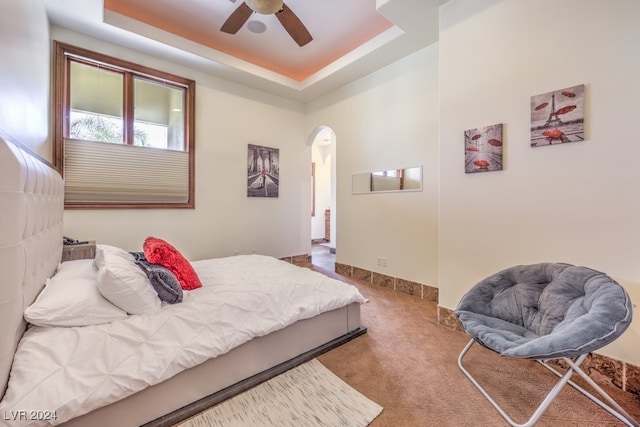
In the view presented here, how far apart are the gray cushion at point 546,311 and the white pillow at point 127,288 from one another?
70.6 inches

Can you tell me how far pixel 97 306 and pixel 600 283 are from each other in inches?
100

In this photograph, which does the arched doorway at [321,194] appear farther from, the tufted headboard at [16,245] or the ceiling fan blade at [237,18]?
the tufted headboard at [16,245]

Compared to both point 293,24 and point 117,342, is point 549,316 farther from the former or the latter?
point 293,24

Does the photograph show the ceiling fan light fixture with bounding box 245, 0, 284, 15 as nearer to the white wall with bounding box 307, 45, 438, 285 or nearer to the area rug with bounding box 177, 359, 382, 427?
the white wall with bounding box 307, 45, 438, 285

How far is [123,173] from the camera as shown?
3.16 m

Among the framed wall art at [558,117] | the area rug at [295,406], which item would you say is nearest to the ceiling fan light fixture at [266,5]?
the framed wall art at [558,117]

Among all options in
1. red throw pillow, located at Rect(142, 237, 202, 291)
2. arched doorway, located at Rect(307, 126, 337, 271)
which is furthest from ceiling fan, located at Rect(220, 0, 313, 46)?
arched doorway, located at Rect(307, 126, 337, 271)

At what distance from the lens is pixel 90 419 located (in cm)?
113

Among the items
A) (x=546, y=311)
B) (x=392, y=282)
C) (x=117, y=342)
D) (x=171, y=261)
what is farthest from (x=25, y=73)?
(x=392, y=282)

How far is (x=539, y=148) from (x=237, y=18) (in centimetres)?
281

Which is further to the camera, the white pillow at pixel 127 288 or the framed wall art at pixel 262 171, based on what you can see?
the framed wall art at pixel 262 171

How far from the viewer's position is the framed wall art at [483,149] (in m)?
2.15

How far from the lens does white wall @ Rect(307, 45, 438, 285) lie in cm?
313

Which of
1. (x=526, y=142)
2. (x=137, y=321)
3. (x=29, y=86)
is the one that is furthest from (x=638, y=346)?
(x=29, y=86)
